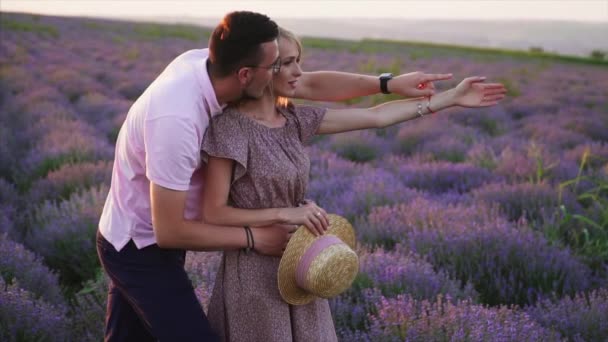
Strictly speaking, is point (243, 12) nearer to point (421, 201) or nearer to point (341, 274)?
point (341, 274)

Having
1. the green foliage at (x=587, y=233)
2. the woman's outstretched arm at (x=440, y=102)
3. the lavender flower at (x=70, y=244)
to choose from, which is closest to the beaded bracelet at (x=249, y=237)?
the woman's outstretched arm at (x=440, y=102)

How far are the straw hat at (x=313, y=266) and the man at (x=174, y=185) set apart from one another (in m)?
0.07

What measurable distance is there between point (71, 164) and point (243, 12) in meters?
4.76

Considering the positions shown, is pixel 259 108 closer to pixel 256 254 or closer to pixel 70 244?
pixel 256 254

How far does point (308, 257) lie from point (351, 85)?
0.82 m

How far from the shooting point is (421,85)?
99.8 inches

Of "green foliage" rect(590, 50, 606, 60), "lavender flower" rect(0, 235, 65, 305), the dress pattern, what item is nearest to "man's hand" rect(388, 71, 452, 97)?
the dress pattern

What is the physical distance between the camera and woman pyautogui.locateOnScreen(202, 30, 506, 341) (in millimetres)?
2014

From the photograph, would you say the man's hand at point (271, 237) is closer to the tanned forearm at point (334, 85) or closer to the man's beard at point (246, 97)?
the man's beard at point (246, 97)

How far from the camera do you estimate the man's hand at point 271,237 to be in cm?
206

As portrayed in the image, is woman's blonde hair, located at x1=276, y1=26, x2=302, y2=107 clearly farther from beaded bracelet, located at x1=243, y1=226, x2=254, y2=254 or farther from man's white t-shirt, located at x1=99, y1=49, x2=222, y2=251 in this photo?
beaded bracelet, located at x1=243, y1=226, x2=254, y2=254

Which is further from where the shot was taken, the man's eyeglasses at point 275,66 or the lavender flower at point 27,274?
the lavender flower at point 27,274

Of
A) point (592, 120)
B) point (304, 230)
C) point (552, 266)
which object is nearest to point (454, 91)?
point (304, 230)

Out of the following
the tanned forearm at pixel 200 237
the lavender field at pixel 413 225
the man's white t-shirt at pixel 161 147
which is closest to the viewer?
the man's white t-shirt at pixel 161 147
